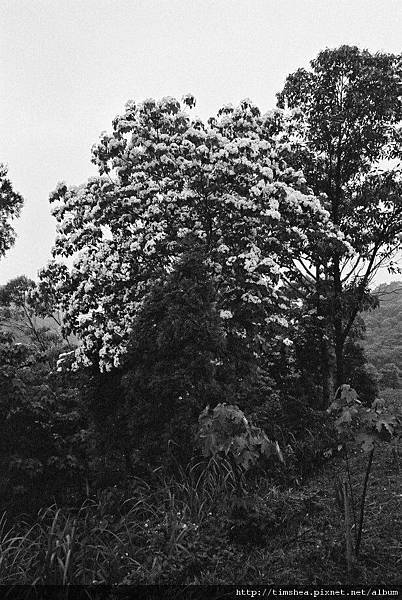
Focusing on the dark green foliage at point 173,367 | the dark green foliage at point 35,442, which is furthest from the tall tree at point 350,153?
the dark green foliage at point 35,442

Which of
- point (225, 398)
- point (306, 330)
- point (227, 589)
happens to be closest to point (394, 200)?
point (306, 330)

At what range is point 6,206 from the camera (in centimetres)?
1273

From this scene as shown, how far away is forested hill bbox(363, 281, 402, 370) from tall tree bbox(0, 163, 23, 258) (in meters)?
14.8

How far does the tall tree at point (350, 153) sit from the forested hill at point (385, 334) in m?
9.62

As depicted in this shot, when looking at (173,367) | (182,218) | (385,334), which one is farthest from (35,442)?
(385,334)

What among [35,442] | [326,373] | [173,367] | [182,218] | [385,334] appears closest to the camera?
[173,367]

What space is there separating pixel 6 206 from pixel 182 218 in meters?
6.03

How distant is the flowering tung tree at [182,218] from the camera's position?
29.0ft

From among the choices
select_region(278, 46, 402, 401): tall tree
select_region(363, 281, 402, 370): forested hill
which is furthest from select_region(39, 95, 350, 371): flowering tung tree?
select_region(363, 281, 402, 370): forested hill

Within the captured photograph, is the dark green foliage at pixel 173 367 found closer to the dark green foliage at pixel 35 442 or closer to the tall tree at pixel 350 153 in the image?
the dark green foliage at pixel 35 442

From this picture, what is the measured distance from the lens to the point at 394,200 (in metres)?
9.78

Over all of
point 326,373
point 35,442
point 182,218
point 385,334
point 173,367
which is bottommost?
point 385,334

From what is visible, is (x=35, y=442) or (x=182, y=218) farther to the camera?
(x=182, y=218)

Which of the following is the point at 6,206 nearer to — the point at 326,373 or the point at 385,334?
the point at 326,373
